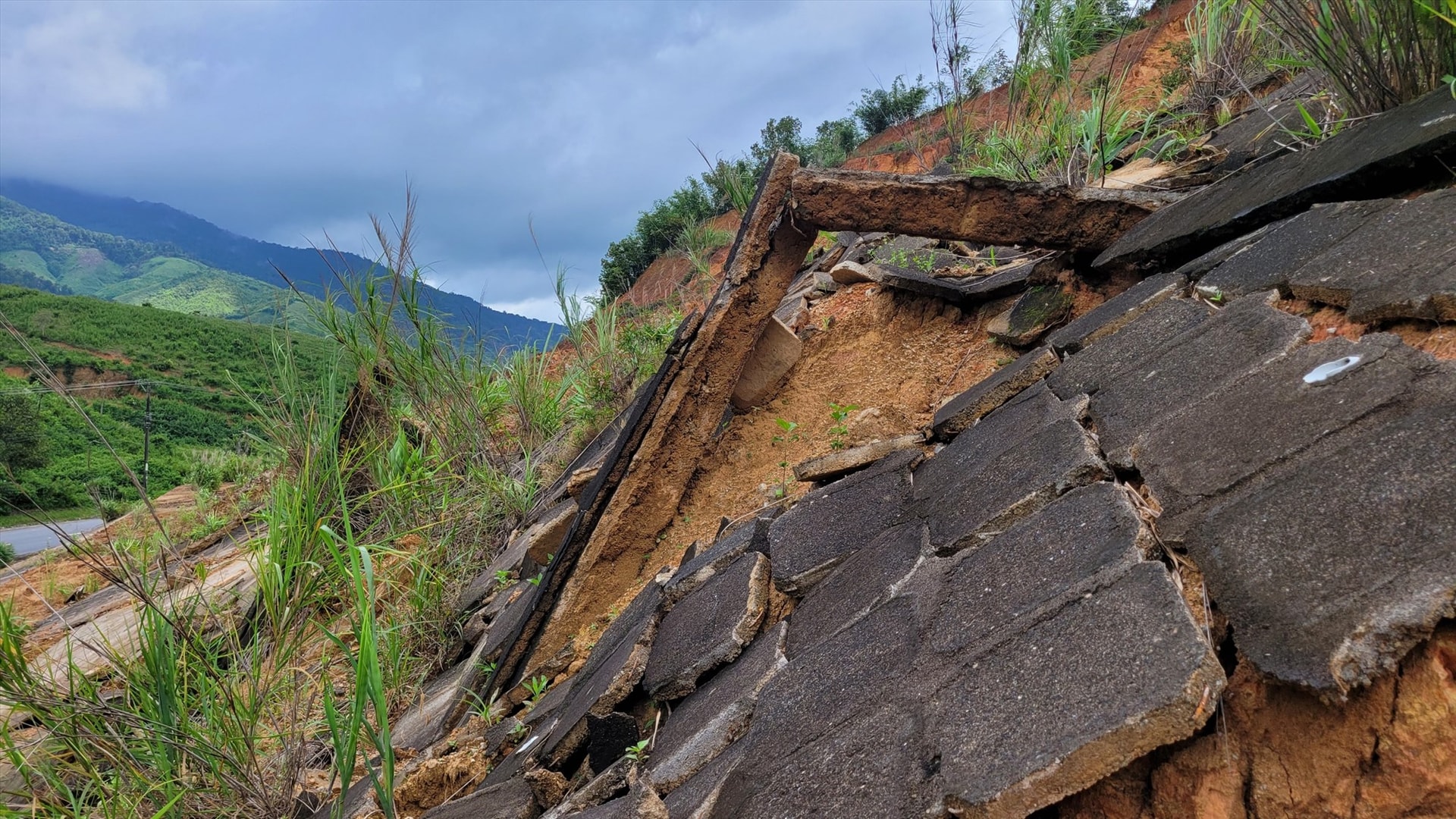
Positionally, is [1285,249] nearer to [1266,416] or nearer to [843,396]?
[1266,416]

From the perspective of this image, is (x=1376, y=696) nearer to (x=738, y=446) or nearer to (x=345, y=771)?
(x=345, y=771)

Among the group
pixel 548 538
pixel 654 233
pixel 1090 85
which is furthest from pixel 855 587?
pixel 654 233

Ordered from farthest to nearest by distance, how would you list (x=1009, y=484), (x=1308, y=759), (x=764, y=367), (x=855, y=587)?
(x=764, y=367) < (x=855, y=587) < (x=1009, y=484) < (x=1308, y=759)

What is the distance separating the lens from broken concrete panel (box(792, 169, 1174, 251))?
3.05m

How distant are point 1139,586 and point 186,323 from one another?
126ft

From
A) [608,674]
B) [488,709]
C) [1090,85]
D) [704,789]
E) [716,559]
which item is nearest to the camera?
[704,789]

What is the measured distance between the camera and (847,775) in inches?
51.5

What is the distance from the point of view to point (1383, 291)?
5.16 ft

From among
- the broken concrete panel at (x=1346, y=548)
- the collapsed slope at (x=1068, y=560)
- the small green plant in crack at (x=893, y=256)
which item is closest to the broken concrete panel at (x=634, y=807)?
the collapsed slope at (x=1068, y=560)

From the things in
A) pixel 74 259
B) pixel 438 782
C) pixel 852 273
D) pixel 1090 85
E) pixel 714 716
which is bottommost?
pixel 438 782

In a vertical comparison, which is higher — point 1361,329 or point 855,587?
point 1361,329

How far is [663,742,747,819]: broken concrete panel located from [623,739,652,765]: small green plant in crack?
12.0 inches

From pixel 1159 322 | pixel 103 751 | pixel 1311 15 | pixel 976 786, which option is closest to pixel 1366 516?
pixel 976 786

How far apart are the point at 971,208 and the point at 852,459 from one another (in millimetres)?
1181
